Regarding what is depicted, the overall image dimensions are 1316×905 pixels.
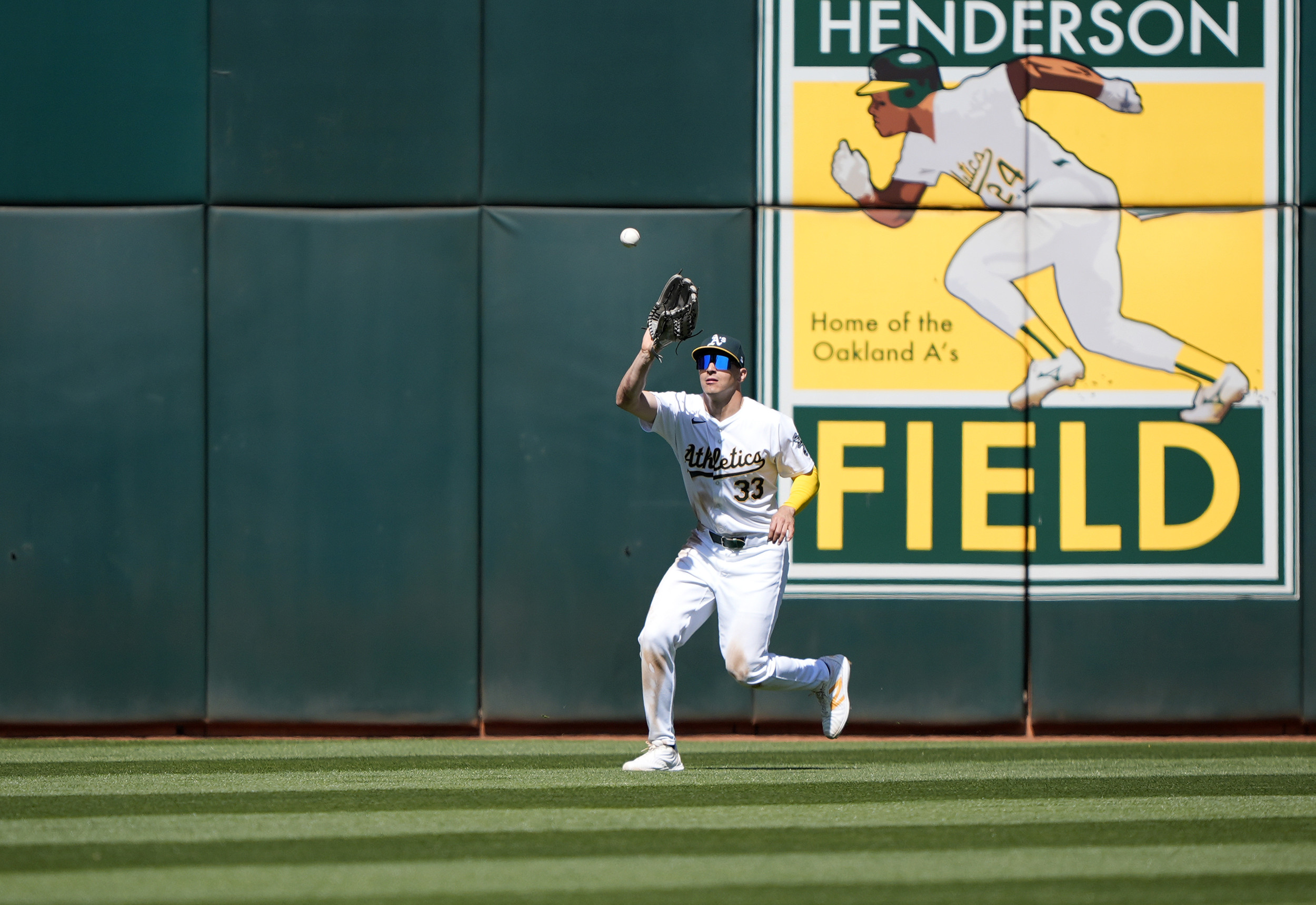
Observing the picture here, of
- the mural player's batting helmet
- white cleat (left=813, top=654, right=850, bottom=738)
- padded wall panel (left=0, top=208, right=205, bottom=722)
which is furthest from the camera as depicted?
the mural player's batting helmet

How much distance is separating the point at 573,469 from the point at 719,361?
210cm

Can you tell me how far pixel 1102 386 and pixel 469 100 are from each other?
4071 mm

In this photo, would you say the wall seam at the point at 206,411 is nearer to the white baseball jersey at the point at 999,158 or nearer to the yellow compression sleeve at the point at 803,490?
the yellow compression sleeve at the point at 803,490

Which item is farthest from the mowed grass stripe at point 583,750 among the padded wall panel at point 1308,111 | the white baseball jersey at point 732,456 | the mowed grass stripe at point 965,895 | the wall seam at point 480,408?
the padded wall panel at point 1308,111

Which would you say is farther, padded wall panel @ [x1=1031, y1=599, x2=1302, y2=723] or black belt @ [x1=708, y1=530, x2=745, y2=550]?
padded wall panel @ [x1=1031, y1=599, x2=1302, y2=723]

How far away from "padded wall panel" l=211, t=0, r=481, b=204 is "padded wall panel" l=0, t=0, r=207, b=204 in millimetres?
312

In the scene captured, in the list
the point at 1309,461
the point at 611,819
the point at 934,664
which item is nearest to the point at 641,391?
the point at 611,819

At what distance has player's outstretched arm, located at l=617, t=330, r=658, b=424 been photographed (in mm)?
5793

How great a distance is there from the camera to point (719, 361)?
20.2 feet

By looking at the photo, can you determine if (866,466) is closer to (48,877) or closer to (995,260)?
(995,260)

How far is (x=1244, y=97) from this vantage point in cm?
818

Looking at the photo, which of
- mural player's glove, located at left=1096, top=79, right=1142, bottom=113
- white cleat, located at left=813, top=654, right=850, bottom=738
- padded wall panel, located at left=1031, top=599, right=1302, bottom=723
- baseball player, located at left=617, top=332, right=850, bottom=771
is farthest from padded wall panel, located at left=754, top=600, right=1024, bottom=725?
mural player's glove, located at left=1096, top=79, right=1142, bottom=113

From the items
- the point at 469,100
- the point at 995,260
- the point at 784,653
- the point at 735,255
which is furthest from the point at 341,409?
the point at 995,260

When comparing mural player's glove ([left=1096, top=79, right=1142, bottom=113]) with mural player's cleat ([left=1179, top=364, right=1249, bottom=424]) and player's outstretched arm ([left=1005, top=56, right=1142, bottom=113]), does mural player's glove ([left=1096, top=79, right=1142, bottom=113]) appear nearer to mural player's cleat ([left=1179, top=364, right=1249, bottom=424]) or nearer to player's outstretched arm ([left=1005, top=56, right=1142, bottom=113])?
player's outstretched arm ([left=1005, top=56, right=1142, bottom=113])
